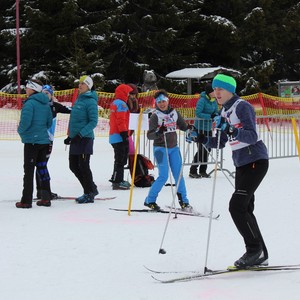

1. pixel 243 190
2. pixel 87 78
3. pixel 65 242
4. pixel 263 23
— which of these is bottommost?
pixel 65 242

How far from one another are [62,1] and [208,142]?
28.7 meters

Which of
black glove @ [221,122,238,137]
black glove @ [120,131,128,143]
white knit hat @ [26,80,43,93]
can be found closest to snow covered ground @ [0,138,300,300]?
black glove @ [120,131,128,143]

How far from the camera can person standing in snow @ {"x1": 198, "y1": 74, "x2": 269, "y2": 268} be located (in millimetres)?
5645

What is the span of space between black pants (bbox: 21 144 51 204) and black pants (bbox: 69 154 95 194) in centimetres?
42

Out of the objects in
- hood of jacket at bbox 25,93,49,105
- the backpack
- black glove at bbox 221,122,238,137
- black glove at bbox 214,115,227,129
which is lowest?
the backpack

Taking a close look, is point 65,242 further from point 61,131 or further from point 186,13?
point 186,13

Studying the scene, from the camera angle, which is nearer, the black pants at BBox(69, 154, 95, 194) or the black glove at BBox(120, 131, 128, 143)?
the black pants at BBox(69, 154, 95, 194)

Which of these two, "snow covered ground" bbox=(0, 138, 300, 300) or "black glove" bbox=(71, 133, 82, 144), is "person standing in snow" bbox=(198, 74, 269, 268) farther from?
"black glove" bbox=(71, 133, 82, 144)

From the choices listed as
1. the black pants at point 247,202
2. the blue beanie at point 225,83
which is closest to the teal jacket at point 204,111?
the blue beanie at point 225,83

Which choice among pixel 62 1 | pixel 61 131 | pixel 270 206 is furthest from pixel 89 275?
pixel 62 1

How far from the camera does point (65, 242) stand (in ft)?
23.0

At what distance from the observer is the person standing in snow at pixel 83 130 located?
374 inches

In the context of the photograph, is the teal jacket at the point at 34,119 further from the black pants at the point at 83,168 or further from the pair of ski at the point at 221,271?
the pair of ski at the point at 221,271

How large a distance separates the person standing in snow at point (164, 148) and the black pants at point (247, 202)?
3.09 metres
